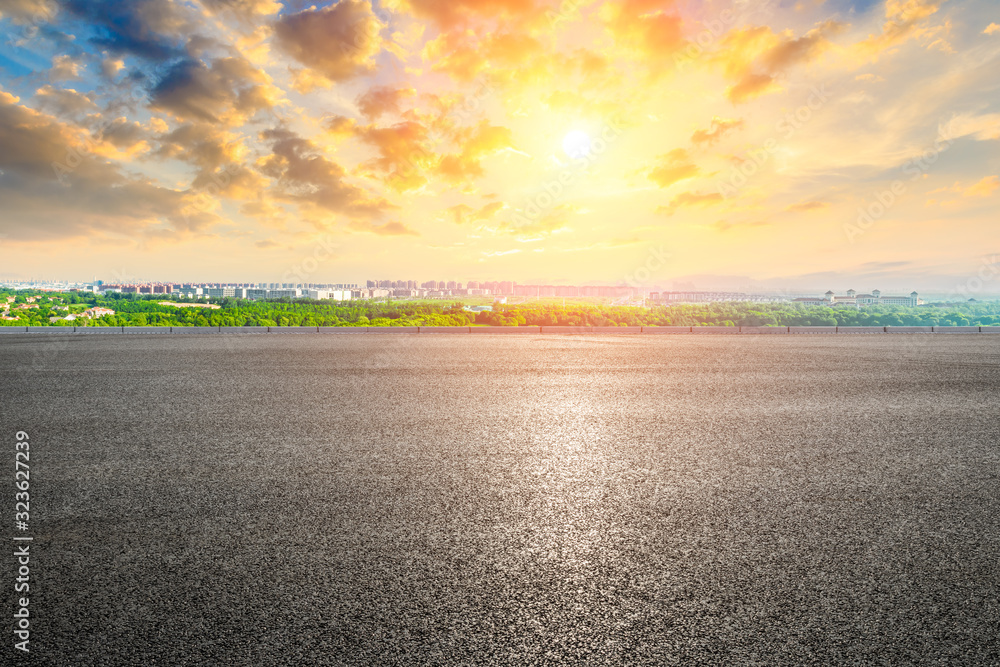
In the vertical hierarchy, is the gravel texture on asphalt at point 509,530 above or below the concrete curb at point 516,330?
below

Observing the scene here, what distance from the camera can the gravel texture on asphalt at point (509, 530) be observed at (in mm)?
3020

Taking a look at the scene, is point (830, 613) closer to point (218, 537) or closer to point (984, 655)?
point (984, 655)

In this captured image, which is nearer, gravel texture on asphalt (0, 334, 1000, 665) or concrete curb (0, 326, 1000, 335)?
gravel texture on asphalt (0, 334, 1000, 665)

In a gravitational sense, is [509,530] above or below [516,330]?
below

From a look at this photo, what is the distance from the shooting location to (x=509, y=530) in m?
4.45

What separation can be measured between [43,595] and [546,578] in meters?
3.23

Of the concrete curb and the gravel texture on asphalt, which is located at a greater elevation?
the concrete curb

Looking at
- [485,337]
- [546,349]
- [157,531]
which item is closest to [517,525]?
[157,531]

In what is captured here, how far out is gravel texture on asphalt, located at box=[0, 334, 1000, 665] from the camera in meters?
3.02

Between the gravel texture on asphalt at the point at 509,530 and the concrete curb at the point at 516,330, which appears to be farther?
the concrete curb at the point at 516,330

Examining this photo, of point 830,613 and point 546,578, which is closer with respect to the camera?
point 830,613

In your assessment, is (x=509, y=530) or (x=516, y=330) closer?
(x=509, y=530)

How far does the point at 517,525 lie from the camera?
4.56m

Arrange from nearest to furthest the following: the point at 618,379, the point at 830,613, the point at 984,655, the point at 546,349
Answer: the point at 984,655 → the point at 830,613 → the point at 618,379 → the point at 546,349
